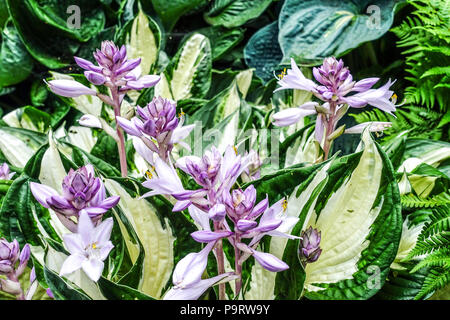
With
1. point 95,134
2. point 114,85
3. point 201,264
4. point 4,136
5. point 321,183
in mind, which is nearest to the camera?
point 201,264

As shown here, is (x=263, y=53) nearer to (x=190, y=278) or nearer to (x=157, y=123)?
(x=157, y=123)

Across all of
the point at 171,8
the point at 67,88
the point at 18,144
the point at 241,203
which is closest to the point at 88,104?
the point at 18,144

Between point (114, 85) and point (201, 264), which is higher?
point (114, 85)

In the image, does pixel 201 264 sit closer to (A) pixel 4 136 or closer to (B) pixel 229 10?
(A) pixel 4 136

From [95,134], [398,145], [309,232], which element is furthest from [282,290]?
[95,134]

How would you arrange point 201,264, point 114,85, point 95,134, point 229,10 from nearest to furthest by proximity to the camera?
point 201,264, point 114,85, point 95,134, point 229,10

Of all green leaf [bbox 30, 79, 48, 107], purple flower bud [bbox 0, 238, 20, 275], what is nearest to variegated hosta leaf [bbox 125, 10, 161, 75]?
green leaf [bbox 30, 79, 48, 107]

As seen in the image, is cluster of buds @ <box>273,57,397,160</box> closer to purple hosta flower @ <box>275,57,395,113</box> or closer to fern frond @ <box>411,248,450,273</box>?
purple hosta flower @ <box>275,57,395,113</box>
